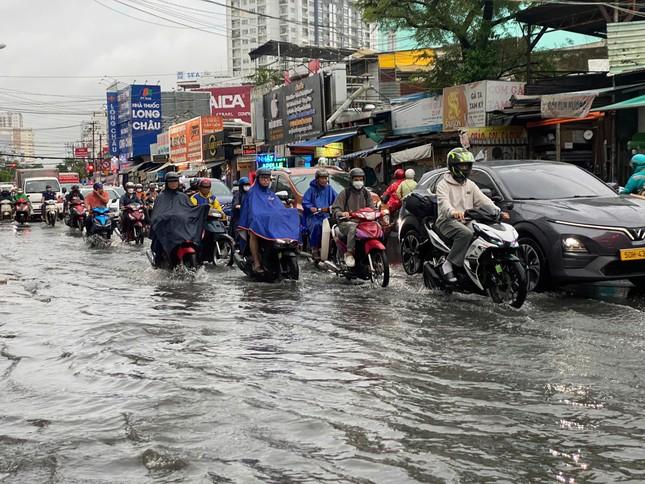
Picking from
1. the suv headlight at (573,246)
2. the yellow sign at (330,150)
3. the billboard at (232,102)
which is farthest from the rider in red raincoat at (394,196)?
the billboard at (232,102)

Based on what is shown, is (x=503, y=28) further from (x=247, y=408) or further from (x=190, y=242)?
(x=247, y=408)

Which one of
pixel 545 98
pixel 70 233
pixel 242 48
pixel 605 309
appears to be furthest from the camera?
pixel 242 48

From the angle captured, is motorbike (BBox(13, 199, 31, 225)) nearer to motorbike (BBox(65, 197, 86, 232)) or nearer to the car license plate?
motorbike (BBox(65, 197, 86, 232))

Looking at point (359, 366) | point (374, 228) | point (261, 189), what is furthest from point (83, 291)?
point (359, 366)

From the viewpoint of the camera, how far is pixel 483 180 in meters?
10.4

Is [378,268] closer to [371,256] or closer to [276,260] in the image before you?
[371,256]

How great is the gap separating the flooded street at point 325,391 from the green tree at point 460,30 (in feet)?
58.3

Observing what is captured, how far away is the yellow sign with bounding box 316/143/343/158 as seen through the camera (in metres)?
33.6

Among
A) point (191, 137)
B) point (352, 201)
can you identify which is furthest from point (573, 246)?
point (191, 137)

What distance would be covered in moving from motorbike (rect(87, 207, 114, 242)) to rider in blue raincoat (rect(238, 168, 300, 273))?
9.61 metres

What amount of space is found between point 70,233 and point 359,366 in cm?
2191

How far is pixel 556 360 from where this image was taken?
5.98 m

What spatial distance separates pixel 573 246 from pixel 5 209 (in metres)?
33.2

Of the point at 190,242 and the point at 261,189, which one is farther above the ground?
the point at 261,189
